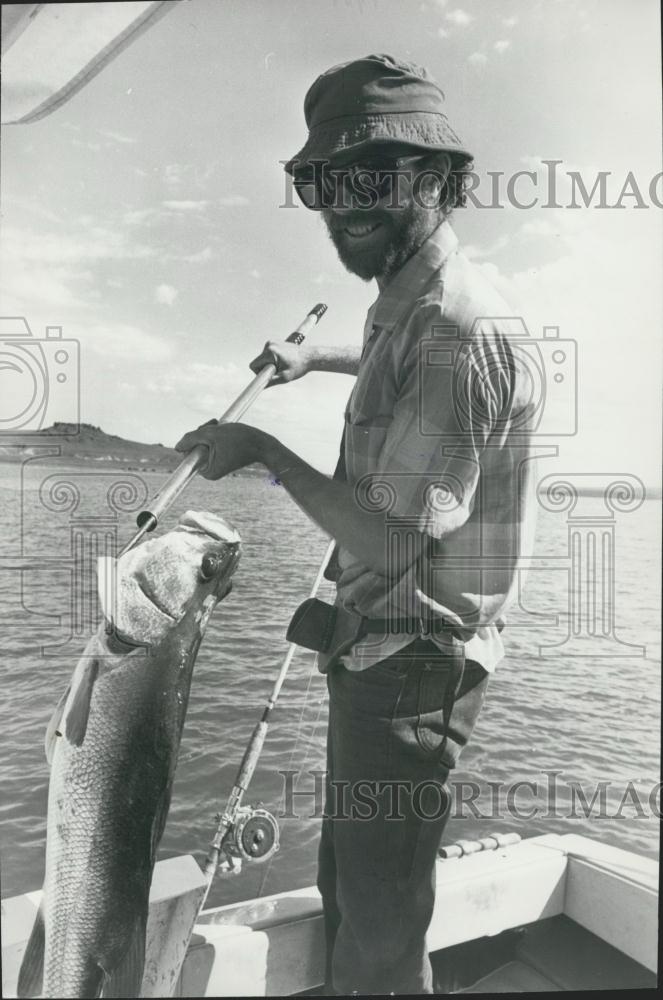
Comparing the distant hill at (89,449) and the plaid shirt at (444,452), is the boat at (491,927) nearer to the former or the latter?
the plaid shirt at (444,452)

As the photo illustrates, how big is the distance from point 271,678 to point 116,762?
413 cm

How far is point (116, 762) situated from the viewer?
1.98m

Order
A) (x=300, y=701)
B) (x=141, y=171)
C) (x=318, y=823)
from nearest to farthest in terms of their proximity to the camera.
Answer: (x=141, y=171) < (x=318, y=823) < (x=300, y=701)

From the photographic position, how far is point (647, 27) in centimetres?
253

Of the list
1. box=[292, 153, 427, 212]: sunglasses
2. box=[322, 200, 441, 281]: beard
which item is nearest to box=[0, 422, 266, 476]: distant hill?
box=[322, 200, 441, 281]: beard

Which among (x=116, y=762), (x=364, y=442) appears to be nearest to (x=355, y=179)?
(x=364, y=442)

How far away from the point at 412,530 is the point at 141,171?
1.66 meters

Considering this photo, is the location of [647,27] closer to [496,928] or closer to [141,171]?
[141,171]

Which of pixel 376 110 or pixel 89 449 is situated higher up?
pixel 376 110

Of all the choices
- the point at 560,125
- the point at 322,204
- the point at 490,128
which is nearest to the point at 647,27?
the point at 560,125

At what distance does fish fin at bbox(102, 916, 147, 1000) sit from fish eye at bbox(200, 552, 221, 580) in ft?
2.90

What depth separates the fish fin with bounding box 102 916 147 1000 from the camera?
6.53 ft

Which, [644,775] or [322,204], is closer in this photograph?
[322,204]

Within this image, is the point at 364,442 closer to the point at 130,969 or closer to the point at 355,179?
the point at 355,179
